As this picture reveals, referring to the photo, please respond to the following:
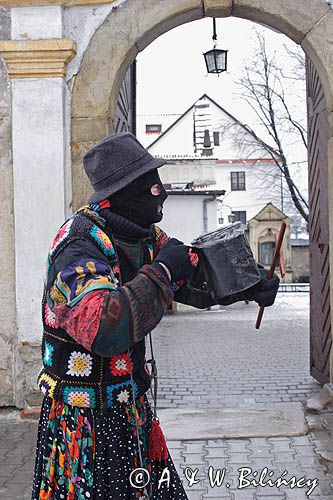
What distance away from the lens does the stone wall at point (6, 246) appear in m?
5.54

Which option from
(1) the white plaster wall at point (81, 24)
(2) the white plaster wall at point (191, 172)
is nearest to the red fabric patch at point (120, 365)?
(1) the white plaster wall at point (81, 24)

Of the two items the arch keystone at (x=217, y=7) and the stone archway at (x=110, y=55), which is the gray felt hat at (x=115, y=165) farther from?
the arch keystone at (x=217, y=7)

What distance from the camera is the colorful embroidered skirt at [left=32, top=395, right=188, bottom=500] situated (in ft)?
7.02

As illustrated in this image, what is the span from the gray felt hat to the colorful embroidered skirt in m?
0.67

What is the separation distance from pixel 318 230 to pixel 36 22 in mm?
3135

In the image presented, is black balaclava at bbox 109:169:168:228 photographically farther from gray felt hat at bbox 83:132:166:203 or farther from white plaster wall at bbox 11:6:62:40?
white plaster wall at bbox 11:6:62:40

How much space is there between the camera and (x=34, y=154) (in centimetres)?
544

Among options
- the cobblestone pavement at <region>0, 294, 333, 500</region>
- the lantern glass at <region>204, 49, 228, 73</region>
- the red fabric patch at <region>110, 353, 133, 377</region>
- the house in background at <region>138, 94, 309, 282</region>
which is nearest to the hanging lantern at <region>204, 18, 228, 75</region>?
the lantern glass at <region>204, 49, 228, 73</region>

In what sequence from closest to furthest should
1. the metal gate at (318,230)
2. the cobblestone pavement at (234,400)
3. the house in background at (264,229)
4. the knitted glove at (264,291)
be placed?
1. the knitted glove at (264,291)
2. the cobblestone pavement at (234,400)
3. the metal gate at (318,230)
4. the house in background at (264,229)

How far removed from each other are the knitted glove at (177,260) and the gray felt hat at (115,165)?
0.80ft

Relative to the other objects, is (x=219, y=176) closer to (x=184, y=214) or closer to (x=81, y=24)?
(x=184, y=214)

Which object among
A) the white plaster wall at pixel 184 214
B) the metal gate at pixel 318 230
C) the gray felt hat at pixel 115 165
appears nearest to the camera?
the gray felt hat at pixel 115 165

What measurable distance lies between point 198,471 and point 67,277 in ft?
8.76

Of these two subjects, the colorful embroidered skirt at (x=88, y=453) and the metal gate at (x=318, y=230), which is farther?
the metal gate at (x=318, y=230)
